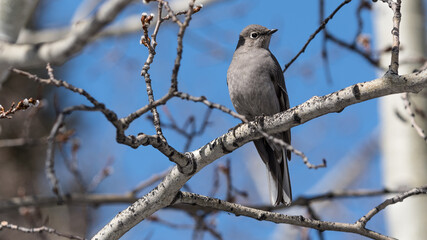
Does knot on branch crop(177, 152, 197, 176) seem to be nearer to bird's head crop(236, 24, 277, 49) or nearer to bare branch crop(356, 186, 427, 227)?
bare branch crop(356, 186, 427, 227)

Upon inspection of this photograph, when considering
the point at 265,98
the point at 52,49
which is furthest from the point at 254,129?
the point at 52,49

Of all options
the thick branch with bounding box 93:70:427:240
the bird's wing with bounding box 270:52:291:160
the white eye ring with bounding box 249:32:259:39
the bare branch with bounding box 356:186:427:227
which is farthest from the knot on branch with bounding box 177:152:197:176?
the white eye ring with bounding box 249:32:259:39

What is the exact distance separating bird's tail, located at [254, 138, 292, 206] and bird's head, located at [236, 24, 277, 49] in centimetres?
118

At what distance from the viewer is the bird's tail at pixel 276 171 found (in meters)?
4.62

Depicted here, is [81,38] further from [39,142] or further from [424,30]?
[424,30]

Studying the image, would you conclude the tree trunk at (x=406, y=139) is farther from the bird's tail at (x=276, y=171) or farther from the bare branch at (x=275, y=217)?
the bare branch at (x=275, y=217)

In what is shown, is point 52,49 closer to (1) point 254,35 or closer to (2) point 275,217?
(2) point 275,217

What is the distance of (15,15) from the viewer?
13.5ft

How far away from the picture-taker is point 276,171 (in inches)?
191

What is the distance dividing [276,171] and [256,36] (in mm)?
1524

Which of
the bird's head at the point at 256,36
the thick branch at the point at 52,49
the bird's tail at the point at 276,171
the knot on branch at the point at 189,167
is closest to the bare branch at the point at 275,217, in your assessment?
the knot on branch at the point at 189,167

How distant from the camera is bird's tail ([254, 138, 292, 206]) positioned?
4.62 m

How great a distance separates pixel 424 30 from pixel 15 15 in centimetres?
451

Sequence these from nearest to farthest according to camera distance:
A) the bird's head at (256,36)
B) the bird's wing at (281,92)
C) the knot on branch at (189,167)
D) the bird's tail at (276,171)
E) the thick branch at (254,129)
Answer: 1. the thick branch at (254,129)
2. the knot on branch at (189,167)
3. the bird's tail at (276,171)
4. the bird's wing at (281,92)
5. the bird's head at (256,36)
